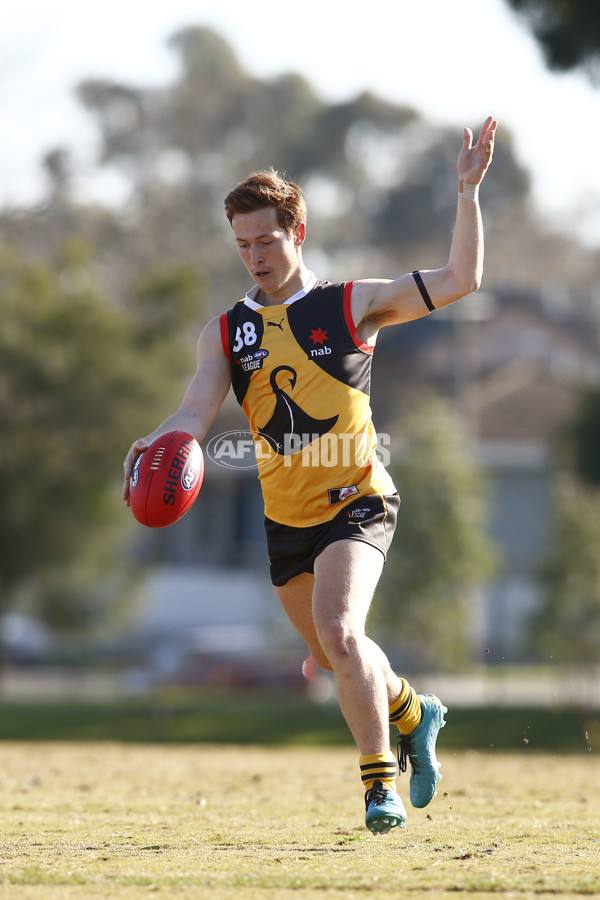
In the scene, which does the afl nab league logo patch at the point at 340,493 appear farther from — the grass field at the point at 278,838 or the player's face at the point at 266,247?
the grass field at the point at 278,838

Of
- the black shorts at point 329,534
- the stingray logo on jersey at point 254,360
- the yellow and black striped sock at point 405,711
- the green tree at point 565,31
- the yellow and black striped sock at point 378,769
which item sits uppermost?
the green tree at point 565,31

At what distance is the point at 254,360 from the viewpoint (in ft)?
18.8

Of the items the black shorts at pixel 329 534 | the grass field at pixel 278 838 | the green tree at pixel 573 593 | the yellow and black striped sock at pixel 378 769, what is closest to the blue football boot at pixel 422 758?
the grass field at pixel 278 838

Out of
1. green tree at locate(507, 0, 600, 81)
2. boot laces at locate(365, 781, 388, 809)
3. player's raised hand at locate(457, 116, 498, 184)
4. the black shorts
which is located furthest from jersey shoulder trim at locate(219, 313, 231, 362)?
green tree at locate(507, 0, 600, 81)

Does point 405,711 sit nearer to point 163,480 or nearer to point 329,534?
point 329,534

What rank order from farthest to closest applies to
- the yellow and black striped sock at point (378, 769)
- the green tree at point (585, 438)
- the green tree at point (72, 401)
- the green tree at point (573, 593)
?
1. the green tree at point (585, 438)
2. the green tree at point (72, 401)
3. the green tree at point (573, 593)
4. the yellow and black striped sock at point (378, 769)

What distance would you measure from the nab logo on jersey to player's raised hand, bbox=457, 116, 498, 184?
2.93 ft

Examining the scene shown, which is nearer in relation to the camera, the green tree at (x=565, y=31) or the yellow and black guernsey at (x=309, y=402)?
the yellow and black guernsey at (x=309, y=402)

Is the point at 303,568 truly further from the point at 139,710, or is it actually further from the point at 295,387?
the point at 139,710

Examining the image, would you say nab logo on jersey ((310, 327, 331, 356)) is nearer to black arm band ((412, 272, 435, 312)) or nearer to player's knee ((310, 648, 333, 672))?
black arm band ((412, 272, 435, 312))

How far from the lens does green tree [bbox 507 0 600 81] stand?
16.8 m

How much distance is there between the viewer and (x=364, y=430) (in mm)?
5676

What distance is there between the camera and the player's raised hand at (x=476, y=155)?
5.61 m

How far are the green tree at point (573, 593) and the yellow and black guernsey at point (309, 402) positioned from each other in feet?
62.5
